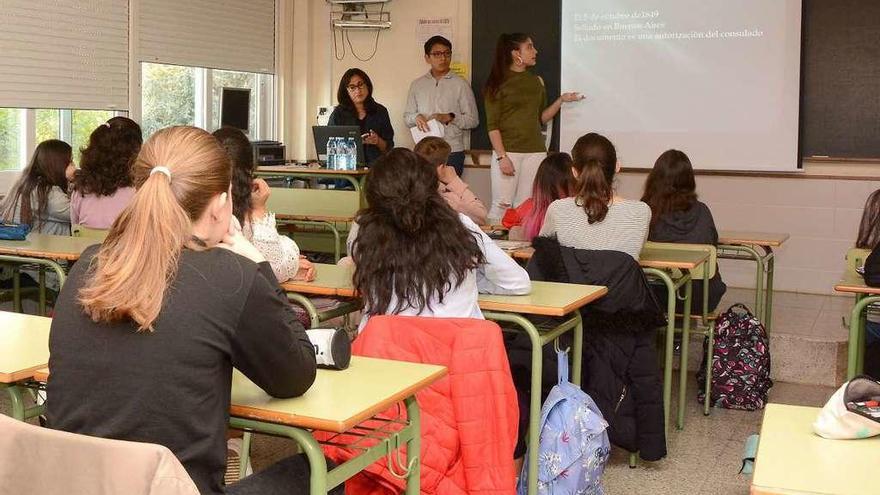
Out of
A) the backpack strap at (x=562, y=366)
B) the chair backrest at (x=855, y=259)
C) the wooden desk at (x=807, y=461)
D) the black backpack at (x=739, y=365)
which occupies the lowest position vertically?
the black backpack at (x=739, y=365)

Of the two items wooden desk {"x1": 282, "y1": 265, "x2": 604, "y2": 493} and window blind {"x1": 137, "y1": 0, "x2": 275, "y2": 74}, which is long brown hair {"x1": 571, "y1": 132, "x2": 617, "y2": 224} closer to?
wooden desk {"x1": 282, "y1": 265, "x2": 604, "y2": 493}

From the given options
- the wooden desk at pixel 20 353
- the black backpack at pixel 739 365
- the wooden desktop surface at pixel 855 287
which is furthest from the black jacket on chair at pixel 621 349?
the wooden desk at pixel 20 353

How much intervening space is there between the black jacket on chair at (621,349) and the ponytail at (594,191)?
9.4 inches

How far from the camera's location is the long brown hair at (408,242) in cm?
288

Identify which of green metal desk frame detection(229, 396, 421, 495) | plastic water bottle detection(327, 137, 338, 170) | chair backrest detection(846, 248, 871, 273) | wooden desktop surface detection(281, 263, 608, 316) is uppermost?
plastic water bottle detection(327, 137, 338, 170)

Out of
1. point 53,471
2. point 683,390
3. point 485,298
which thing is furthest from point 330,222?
point 53,471

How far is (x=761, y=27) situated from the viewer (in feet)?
22.7

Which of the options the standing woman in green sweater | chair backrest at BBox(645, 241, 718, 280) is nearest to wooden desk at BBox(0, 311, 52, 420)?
chair backrest at BBox(645, 241, 718, 280)

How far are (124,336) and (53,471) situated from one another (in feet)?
1.02

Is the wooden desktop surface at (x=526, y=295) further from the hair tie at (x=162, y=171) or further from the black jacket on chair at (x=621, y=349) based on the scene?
the hair tie at (x=162, y=171)

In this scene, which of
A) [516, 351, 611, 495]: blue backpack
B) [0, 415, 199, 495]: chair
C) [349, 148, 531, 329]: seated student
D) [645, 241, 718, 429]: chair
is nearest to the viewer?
[0, 415, 199, 495]: chair

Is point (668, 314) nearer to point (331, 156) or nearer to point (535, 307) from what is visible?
point (535, 307)

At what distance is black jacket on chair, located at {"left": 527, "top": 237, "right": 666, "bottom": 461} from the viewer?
3592 millimetres

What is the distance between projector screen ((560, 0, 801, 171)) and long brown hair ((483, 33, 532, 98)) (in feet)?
1.70
